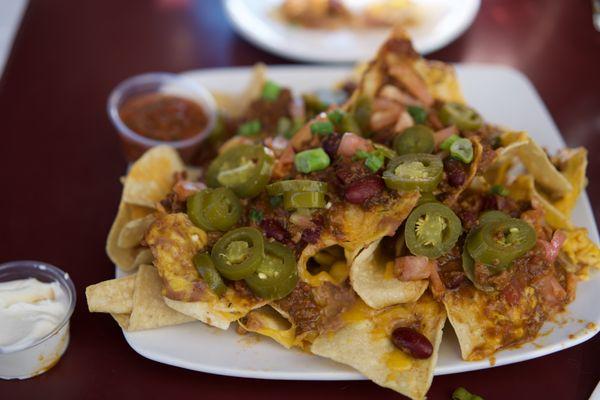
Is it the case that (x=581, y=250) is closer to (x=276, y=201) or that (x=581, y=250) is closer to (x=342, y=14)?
(x=276, y=201)

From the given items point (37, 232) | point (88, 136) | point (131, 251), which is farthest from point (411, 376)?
point (88, 136)

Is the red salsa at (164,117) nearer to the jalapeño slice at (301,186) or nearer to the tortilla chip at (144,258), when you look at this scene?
the tortilla chip at (144,258)

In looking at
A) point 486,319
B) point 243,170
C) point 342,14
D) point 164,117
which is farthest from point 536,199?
point 342,14

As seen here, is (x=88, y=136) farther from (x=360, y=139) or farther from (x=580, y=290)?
(x=580, y=290)

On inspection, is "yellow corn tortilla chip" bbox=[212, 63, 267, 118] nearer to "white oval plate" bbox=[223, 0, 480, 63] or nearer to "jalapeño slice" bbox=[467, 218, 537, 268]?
"white oval plate" bbox=[223, 0, 480, 63]

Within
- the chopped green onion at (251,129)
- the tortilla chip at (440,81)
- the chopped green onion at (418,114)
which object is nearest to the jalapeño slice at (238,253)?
the chopped green onion at (251,129)
